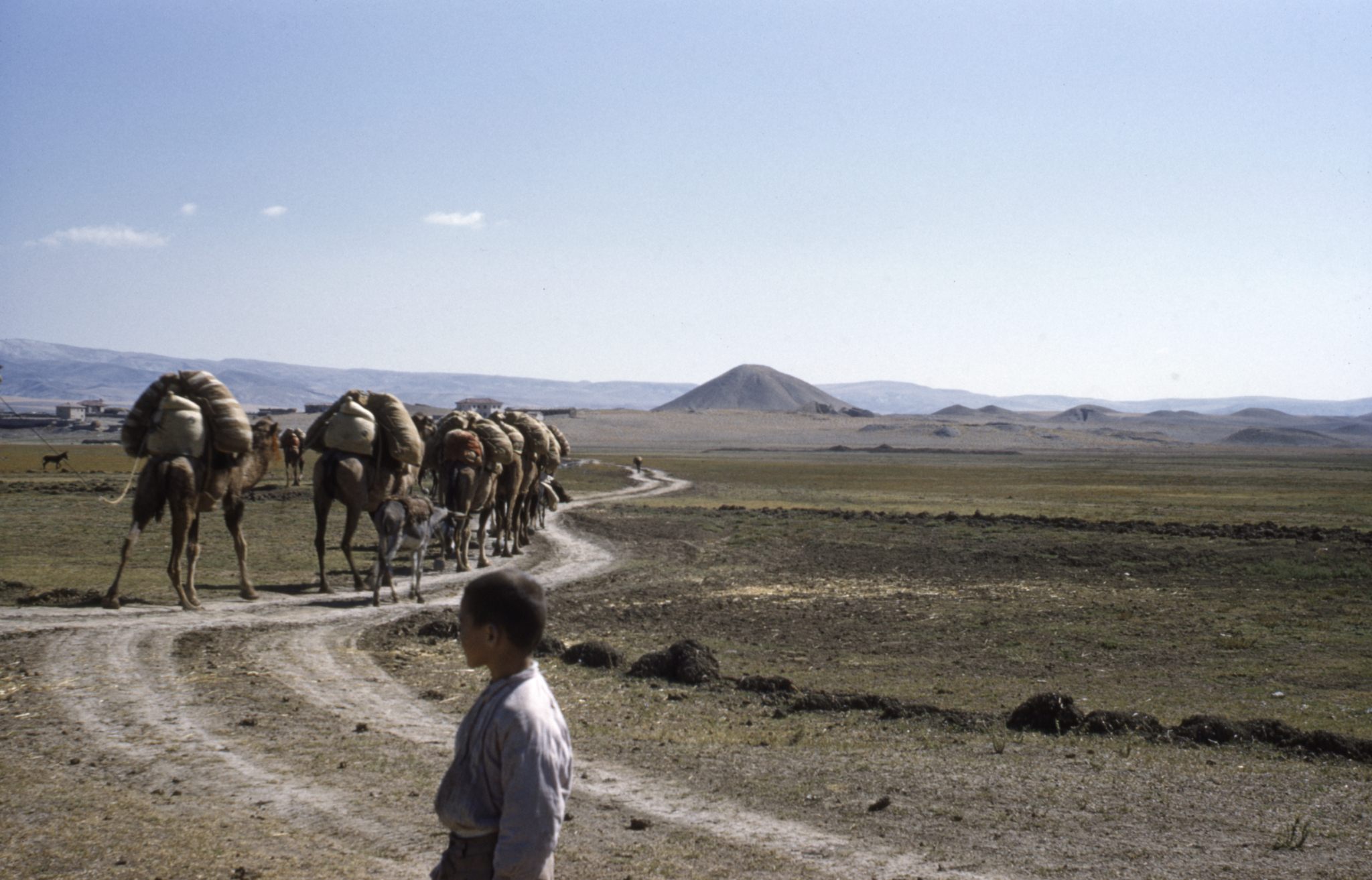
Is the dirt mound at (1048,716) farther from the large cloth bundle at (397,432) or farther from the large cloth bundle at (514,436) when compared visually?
the large cloth bundle at (514,436)

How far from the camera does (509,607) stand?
4.08 m

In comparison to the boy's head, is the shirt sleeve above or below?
below

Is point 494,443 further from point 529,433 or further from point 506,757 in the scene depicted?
point 506,757

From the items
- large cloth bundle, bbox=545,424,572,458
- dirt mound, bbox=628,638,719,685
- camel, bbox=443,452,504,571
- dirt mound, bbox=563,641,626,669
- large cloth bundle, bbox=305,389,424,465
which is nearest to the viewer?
dirt mound, bbox=628,638,719,685

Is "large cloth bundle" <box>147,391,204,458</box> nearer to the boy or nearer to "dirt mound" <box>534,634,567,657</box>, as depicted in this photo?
"dirt mound" <box>534,634,567,657</box>

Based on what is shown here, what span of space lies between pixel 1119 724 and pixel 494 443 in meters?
15.4

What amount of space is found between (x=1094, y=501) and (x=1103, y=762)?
149 feet

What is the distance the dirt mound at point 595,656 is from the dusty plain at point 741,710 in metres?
0.34

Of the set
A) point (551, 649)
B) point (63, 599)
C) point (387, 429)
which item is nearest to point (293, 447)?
point (387, 429)

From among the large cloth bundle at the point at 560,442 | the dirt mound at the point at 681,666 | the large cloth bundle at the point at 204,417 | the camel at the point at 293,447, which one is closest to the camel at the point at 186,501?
the large cloth bundle at the point at 204,417

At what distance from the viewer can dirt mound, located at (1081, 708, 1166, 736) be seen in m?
10.7

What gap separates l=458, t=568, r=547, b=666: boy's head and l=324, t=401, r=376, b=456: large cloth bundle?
50.6 ft

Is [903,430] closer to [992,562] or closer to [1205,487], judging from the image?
[1205,487]

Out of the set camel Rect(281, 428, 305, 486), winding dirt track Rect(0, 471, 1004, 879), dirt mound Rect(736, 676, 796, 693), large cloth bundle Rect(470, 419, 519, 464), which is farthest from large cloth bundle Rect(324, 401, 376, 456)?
camel Rect(281, 428, 305, 486)
